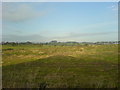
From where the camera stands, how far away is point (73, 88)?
3924 mm

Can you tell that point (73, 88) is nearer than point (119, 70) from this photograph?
Yes

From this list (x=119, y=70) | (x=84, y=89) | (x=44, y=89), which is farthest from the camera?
(x=119, y=70)

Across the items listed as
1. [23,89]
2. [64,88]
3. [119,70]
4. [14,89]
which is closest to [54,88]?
[64,88]

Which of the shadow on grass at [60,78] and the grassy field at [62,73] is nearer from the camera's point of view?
the shadow on grass at [60,78]

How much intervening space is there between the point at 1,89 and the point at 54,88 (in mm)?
1335

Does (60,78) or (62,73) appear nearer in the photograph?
(60,78)

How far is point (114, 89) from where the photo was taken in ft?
13.1

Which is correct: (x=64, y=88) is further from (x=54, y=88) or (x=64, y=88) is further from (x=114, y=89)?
(x=114, y=89)

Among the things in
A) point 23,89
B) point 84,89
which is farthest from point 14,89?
point 84,89

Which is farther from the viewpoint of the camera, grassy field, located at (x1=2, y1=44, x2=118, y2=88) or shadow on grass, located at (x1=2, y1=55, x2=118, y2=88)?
grassy field, located at (x1=2, y1=44, x2=118, y2=88)

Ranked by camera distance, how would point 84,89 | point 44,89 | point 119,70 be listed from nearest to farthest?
1. point 44,89
2. point 84,89
3. point 119,70

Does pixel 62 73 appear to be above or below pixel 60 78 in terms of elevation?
below

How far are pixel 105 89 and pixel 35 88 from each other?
173 cm

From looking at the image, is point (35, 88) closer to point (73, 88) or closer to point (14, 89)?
point (14, 89)
